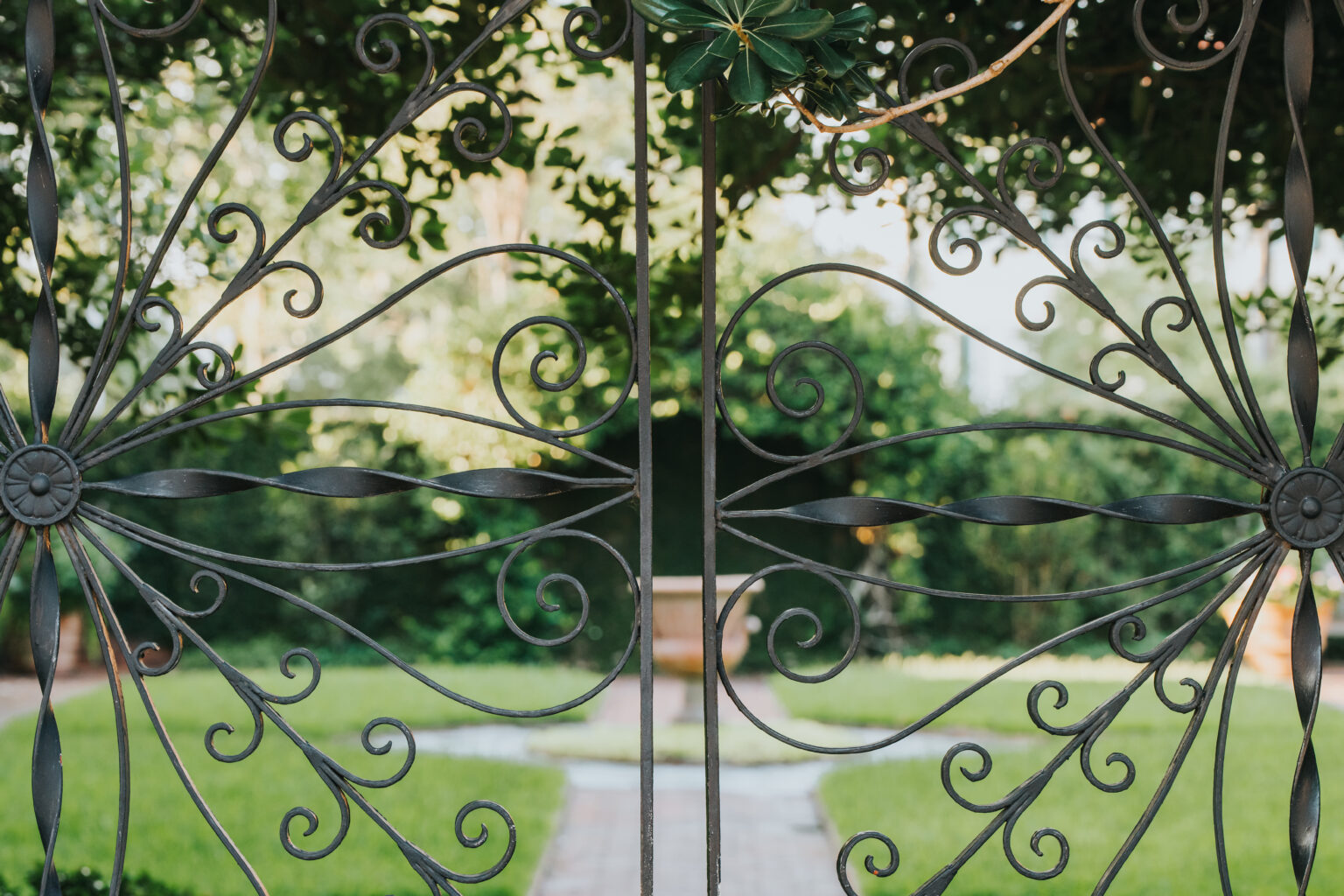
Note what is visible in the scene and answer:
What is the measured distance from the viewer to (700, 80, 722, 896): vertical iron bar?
172 cm

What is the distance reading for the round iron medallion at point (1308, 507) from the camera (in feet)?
5.68

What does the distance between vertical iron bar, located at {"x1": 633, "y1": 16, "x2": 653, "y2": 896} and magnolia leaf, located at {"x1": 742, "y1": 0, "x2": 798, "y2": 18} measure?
0.22 m

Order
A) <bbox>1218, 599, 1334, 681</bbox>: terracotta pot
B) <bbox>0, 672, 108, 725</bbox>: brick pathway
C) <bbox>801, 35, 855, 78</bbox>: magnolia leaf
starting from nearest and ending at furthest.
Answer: <bbox>801, 35, 855, 78</bbox>: magnolia leaf → <bbox>0, 672, 108, 725</bbox>: brick pathway → <bbox>1218, 599, 1334, 681</bbox>: terracotta pot

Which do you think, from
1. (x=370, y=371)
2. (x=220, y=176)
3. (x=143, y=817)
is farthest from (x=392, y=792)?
(x=370, y=371)

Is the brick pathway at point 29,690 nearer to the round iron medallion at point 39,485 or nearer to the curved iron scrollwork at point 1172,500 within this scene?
the round iron medallion at point 39,485

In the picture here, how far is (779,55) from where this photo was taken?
158 centimetres

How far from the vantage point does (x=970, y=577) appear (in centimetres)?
1100

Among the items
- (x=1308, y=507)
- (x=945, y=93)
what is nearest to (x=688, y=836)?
(x=1308, y=507)

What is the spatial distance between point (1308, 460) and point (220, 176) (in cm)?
1363

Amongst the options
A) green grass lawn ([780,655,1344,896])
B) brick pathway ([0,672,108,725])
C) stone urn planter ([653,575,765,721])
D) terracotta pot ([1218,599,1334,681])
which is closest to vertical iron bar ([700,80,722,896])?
green grass lawn ([780,655,1344,896])

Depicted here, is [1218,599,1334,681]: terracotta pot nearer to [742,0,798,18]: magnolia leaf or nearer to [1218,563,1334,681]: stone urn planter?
[1218,563,1334,681]: stone urn planter

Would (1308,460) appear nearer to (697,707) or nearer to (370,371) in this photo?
(697,707)

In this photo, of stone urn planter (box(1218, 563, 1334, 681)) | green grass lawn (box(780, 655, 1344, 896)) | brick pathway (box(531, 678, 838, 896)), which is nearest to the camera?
green grass lawn (box(780, 655, 1344, 896))

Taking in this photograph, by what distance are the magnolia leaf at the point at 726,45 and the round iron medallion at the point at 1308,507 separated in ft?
3.46
